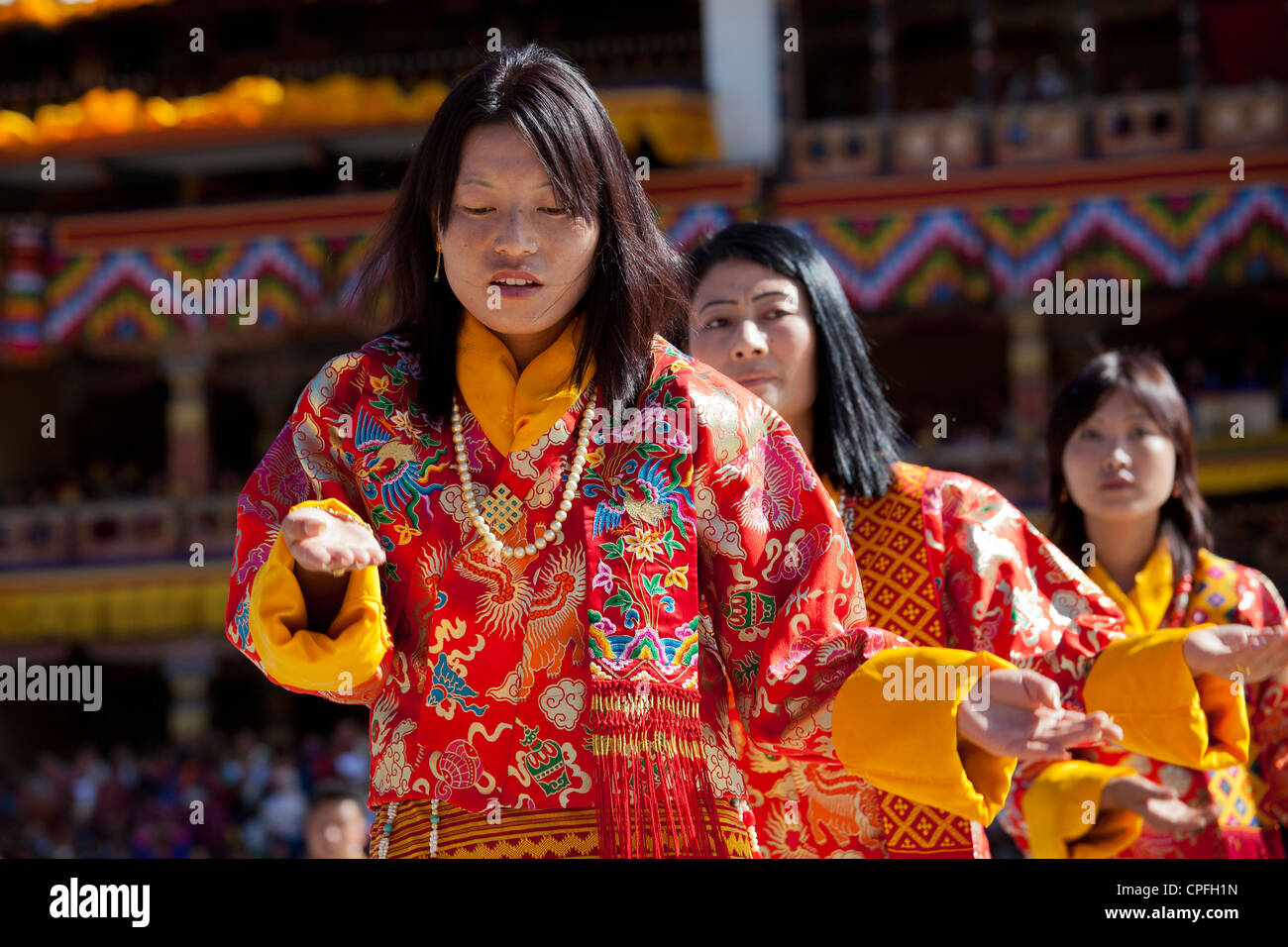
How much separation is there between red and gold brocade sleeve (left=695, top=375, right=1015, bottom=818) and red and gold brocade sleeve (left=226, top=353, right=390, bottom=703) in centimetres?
44

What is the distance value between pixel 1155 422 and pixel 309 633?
7.47ft

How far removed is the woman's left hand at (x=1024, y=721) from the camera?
1906 millimetres

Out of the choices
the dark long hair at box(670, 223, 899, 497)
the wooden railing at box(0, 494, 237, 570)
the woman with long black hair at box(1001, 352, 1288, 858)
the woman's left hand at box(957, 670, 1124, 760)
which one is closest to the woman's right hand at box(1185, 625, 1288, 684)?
the woman's left hand at box(957, 670, 1124, 760)

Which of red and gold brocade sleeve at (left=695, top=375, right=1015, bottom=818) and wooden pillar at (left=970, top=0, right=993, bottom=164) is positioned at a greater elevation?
wooden pillar at (left=970, top=0, right=993, bottom=164)

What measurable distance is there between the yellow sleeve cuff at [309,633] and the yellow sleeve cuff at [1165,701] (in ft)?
3.33

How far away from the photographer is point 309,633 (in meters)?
1.93

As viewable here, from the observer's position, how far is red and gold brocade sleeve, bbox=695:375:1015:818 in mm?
1988

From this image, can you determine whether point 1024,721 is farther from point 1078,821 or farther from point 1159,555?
point 1159,555

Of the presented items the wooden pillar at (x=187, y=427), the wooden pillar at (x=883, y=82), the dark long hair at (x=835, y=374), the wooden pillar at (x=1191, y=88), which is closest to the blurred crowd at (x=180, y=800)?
the wooden pillar at (x=187, y=427)

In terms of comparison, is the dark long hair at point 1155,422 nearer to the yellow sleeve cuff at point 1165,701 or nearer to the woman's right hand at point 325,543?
the yellow sleeve cuff at point 1165,701

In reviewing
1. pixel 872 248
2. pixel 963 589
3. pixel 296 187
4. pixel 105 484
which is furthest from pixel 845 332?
pixel 105 484

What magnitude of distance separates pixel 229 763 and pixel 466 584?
1059 centimetres

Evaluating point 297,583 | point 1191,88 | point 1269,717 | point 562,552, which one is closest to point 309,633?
point 297,583

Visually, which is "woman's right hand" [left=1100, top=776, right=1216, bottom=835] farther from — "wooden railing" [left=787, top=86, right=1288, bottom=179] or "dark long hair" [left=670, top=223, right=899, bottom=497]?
"wooden railing" [left=787, top=86, right=1288, bottom=179]
